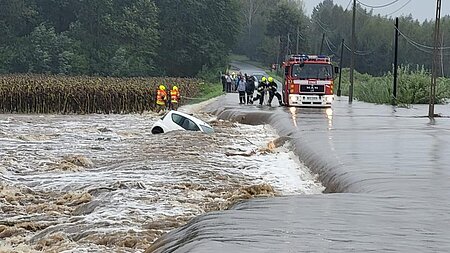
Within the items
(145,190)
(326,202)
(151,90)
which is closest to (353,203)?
Result: (326,202)

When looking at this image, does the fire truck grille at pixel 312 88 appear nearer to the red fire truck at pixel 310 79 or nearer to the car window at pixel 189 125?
the red fire truck at pixel 310 79

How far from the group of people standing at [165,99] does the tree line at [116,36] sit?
4009cm

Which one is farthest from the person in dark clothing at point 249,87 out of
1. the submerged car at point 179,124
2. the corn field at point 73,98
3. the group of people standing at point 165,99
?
the submerged car at point 179,124

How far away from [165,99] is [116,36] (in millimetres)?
47450

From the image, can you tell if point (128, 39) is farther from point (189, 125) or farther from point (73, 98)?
point (189, 125)

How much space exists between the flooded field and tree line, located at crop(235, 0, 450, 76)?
68237 mm

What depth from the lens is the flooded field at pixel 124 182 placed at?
36.9 feet

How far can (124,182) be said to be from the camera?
50.8 feet

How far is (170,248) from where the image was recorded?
28.0 ft

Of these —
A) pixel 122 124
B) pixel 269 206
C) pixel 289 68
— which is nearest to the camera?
pixel 269 206

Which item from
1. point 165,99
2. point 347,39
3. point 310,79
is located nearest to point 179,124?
point 310,79

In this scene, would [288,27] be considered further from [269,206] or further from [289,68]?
[269,206]

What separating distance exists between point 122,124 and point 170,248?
27.2 meters

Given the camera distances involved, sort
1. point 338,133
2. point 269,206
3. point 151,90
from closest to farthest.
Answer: point 269,206, point 338,133, point 151,90
